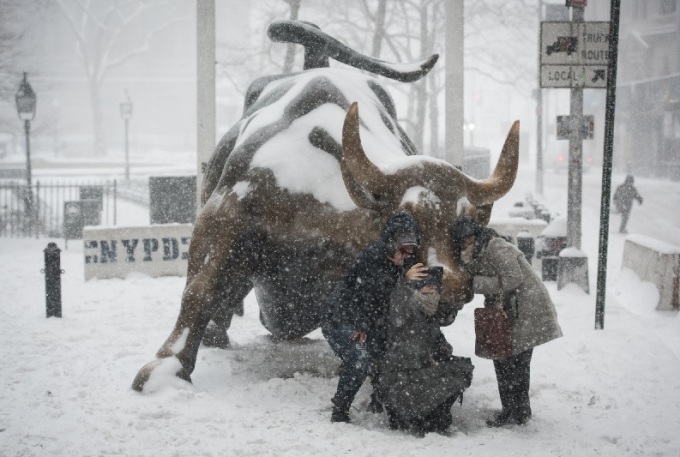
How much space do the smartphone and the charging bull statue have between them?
76 millimetres

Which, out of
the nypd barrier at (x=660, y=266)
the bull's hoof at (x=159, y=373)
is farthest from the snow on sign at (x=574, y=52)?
the bull's hoof at (x=159, y=373)

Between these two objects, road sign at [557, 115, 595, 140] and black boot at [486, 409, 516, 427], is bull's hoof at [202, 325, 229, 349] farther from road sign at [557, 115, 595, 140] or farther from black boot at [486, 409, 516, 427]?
road sign at [557, 115, 595, 140]

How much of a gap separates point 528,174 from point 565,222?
31318 millimetres

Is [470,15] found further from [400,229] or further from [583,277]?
[400,229]

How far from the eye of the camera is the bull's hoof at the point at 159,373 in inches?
222

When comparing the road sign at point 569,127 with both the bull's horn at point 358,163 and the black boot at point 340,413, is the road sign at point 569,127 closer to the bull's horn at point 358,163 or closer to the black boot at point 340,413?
the bull's horn at point 358,163

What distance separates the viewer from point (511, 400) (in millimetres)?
5242

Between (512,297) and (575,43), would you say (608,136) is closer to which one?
(575,43)

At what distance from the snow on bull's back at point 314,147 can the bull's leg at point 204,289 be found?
0.63 meters

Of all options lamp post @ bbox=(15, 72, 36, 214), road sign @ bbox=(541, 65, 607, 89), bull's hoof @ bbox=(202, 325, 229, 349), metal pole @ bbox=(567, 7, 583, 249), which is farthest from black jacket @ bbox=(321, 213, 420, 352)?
lamp post @ bbox=(15, 72, 36, 214)

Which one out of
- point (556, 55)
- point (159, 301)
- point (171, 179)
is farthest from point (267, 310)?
point (171, 179)

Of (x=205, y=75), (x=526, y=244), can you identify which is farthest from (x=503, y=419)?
(x=205, y=75)

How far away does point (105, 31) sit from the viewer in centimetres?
4406

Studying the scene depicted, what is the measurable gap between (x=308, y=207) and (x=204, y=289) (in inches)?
40.5
